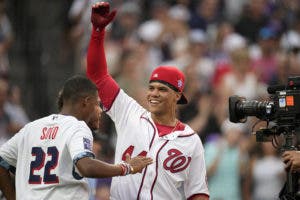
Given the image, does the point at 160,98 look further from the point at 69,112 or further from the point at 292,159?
the point at 292,159

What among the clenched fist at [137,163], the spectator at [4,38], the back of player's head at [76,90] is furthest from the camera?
the spectator at [4,38]

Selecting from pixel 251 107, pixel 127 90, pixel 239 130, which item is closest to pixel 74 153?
pixel 251 107

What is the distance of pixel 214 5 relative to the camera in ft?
44.8

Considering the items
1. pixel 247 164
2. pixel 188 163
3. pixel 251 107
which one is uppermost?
pixel 251 107

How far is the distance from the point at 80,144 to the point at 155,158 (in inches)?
50.5

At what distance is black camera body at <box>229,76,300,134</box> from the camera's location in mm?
6664

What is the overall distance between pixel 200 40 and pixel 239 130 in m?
2.42

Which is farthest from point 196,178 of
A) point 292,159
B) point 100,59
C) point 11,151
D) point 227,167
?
point 227,167

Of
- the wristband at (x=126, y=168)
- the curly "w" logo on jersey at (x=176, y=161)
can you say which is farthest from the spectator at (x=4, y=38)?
the wristband at (x=126, y=168)

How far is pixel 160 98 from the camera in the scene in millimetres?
7199

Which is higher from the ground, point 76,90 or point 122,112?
point 76,90

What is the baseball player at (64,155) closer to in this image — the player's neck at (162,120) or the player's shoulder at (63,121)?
the player's shoulder at (63,121)

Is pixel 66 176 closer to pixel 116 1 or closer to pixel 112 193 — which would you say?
pixel 112 193

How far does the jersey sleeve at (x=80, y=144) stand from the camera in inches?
226
